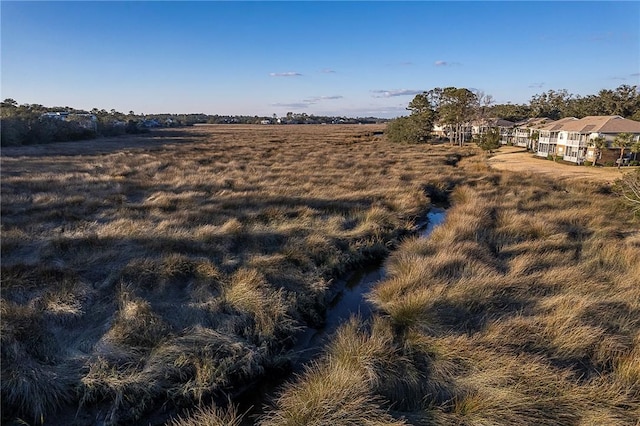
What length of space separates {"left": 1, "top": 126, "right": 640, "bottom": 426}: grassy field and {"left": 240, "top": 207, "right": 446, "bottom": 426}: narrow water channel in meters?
0.23

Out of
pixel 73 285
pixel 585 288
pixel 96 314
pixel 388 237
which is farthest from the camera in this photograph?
pixel 388 237

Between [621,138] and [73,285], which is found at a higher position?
[621,138]

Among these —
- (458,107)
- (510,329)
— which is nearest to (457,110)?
(458,107)

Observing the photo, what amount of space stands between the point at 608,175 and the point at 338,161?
21731 mm

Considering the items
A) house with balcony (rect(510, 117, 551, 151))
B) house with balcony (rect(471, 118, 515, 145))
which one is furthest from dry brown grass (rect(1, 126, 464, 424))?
house with balcony (rect(471, 118, 515, 145))

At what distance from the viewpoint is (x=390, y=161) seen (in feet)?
109

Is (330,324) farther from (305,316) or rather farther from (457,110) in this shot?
(457,110)

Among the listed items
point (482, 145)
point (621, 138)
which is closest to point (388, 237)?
point (621, 138)

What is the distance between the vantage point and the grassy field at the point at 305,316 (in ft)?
17.2

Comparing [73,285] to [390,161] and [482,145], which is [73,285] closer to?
[390,161]

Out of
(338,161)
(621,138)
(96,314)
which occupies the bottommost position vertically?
(96,314)

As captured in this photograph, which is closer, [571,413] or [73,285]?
[571,413]

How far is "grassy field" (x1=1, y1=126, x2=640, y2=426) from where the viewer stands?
5230 millimetres

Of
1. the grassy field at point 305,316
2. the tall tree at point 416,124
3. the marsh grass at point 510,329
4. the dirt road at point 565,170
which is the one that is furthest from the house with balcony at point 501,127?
the marsh grass at point 510,329
